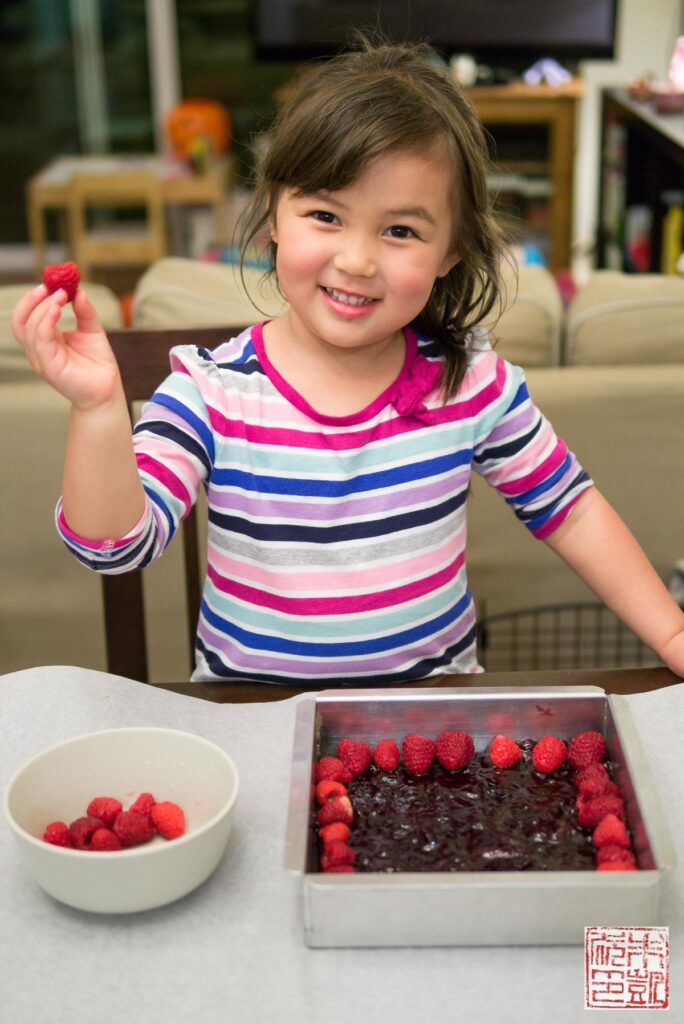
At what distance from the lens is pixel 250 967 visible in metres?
0.69

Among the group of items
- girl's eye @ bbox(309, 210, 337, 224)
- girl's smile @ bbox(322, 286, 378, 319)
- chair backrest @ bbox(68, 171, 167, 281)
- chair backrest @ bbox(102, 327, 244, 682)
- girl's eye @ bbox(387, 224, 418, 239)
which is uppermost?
girl's eye @ bbox(309, 210, 337, 224)

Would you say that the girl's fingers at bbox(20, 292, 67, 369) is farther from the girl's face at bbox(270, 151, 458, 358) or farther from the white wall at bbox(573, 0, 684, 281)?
the white wall at bbox(573, 0, 684, 281)

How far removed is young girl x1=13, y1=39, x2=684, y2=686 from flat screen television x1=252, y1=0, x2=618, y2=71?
4.40 meters

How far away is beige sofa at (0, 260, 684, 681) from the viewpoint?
1725 mm

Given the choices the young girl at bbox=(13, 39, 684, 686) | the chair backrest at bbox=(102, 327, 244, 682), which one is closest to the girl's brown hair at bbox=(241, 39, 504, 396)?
the young girl at bbox=(13, 39, 684, 686)

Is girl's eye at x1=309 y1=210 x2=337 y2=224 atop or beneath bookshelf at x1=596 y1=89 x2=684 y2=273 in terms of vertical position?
atop

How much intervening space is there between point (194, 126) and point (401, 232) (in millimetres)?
4637

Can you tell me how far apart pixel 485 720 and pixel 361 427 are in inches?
13.7

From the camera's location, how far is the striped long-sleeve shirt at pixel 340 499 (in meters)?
1.11

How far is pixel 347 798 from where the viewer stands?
792mm

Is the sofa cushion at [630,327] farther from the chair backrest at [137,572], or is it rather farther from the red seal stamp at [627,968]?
the red seal stamp at [627,968]

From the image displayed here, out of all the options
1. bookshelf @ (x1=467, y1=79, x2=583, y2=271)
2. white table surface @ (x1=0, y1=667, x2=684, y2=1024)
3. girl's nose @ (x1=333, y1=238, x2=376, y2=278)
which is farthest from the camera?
bookshelf @ (x1=467, y1=79, x2=583, y2=271)

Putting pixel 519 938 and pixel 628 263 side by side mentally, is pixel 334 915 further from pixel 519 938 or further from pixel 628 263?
pixel 628 263

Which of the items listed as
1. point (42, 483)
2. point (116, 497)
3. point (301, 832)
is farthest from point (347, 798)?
point (42, 483)
